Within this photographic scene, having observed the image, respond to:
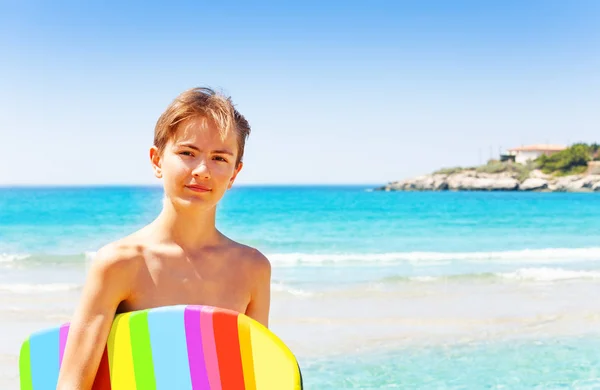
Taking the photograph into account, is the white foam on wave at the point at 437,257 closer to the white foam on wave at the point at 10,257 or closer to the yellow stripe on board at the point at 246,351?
the white foam on wave at the point at 10,257

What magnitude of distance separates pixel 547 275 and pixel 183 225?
32.0 feet

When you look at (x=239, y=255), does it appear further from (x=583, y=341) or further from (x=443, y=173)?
(x=443, y=173)

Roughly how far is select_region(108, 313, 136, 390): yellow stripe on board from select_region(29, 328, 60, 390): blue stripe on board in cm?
17

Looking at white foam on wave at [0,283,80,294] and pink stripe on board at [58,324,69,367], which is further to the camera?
white foam on wave at [0,283,80,294]

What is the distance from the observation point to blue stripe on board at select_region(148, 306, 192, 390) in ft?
4.96

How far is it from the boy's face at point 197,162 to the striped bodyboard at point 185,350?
0.88 ft

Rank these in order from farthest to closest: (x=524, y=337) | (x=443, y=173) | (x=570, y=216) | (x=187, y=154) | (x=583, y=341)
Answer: (x=443, y=173)
(x=570, y=216)
(x=524, y=337)
(x=583, y=341)
(x=187, y=154)

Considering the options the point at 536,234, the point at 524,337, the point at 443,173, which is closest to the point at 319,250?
the point at 536,234

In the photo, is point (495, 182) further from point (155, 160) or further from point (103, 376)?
point (103, 376)

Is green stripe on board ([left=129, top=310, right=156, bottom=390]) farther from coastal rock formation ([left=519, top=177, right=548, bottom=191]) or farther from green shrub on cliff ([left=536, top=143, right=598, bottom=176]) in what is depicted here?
green shrub on cliff ([left=536, top=143, right=598, bottom=176])

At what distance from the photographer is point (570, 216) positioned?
2756 centimetres

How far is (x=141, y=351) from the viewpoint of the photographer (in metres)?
1.53

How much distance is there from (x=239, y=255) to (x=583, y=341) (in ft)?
16.1

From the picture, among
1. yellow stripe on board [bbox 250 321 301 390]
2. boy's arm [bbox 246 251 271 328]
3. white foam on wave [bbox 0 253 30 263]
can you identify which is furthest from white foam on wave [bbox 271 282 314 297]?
yellow stripe on board [bbox 250 321 301 390]
